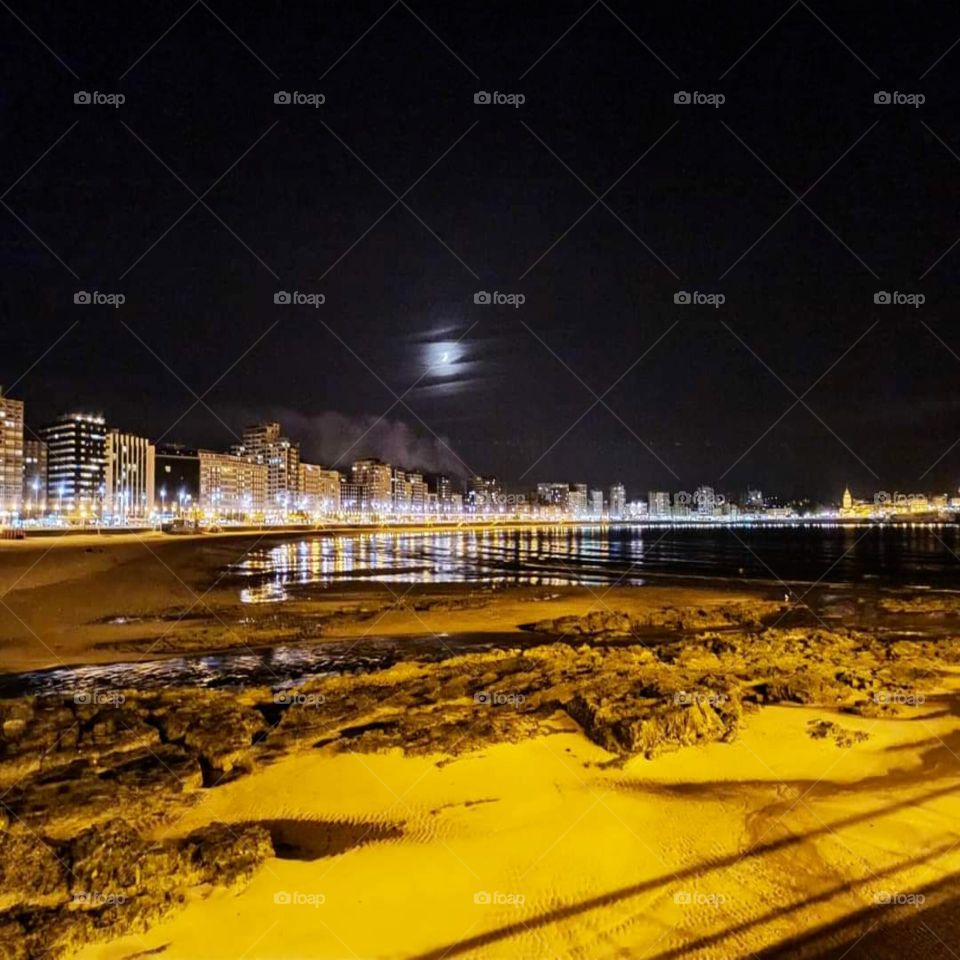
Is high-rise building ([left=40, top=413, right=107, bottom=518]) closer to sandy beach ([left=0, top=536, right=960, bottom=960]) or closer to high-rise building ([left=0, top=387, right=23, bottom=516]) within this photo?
high-rise building ([left=0, top=387, right=23, bottom=516])

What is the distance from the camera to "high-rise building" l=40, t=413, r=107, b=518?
150 m

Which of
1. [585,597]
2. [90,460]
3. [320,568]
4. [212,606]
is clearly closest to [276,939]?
[212,606]

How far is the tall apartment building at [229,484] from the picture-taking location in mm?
176125

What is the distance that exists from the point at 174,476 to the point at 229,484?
671 inches

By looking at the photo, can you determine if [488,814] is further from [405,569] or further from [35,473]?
[35,473]

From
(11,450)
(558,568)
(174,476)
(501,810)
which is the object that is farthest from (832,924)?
(174,476)

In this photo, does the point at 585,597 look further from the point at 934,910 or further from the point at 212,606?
the point at 934,910

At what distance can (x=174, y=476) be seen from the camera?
18250 cm

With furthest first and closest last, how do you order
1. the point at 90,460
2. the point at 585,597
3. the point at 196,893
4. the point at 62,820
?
the point at 90,460 < the point at 585,597 < the point at 62,820 < the point at 196,893

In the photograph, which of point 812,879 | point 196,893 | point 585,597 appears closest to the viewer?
point 196,893

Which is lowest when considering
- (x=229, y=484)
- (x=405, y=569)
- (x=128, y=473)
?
(x=405, y=569)

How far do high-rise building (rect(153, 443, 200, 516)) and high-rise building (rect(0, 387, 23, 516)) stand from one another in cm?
4562

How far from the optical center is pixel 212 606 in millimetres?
23875

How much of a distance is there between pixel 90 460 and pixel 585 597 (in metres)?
163
